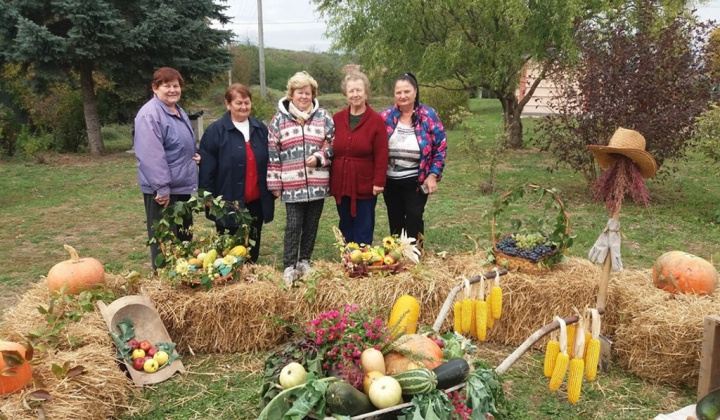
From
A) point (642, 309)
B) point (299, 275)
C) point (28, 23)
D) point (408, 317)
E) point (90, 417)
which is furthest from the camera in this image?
point (28, 23)

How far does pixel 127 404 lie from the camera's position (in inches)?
122

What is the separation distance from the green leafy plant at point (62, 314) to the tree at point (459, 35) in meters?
10.2

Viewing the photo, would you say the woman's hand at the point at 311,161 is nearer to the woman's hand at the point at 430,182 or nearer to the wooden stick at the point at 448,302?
the woman's hand at the point at 430,182

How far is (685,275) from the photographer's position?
11.7ft

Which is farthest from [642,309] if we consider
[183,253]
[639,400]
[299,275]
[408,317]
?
[183,253]

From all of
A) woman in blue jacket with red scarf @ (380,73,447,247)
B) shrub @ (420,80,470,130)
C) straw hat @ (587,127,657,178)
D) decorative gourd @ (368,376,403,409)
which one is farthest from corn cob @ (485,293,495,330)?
shrub @ (420,80,470,130)

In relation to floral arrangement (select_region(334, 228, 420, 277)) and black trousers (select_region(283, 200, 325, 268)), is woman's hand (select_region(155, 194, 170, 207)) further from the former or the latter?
floral arrangement (select_region(334, 228, 420, 277))

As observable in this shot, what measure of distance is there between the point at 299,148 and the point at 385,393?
99.7 inches

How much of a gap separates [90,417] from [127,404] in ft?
1.32

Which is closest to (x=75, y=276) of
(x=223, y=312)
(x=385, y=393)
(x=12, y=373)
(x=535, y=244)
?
(x=223, y=312)

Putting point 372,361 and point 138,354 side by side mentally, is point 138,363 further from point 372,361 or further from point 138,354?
point 372,361

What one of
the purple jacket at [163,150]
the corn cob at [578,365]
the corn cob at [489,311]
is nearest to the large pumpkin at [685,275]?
the corn cob at [489,311]

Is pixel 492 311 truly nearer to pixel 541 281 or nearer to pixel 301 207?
pixel 541 281

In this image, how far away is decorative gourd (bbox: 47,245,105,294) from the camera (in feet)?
11.8
